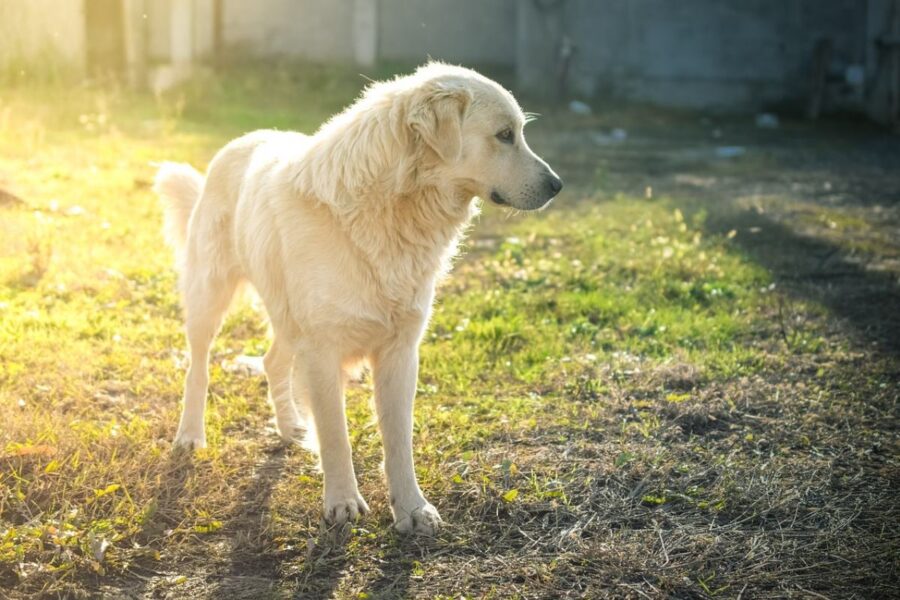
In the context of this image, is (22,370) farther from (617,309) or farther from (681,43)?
(681,43)

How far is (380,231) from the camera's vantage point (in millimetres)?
3572

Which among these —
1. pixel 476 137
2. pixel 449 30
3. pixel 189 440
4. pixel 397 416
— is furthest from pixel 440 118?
pixel 449 30

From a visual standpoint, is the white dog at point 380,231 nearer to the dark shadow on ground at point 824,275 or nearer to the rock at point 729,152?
the dark shadow on ground at point 824,275

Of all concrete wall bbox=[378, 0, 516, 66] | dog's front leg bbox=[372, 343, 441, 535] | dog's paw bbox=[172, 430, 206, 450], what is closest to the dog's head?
A: dog's front leg bbox=[372, 343, 441, 535]

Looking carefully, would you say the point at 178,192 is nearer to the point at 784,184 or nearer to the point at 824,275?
the point at 824,275

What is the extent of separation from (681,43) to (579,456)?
13439 mm

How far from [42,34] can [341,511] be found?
11379mm

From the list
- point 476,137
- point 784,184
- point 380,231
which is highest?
point 476,137

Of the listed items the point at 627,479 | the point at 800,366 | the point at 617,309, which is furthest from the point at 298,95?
the point at 627,479

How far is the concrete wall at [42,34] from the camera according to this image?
12.2 m

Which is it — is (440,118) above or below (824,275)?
above

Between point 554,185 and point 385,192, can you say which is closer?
point 385,192

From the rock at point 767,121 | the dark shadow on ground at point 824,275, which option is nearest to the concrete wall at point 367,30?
the rock at point 767,121

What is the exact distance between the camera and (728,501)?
3736 millimetres
